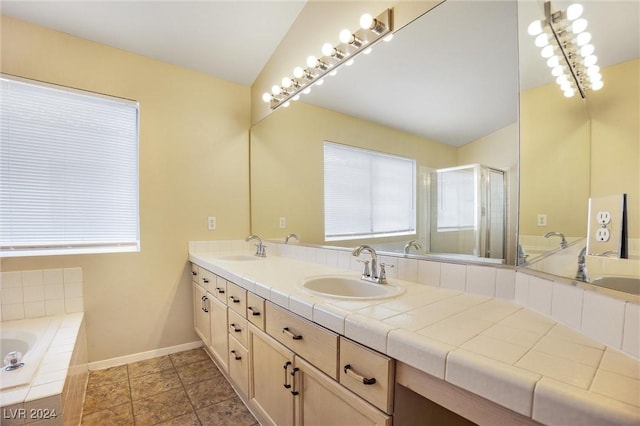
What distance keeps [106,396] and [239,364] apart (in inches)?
39.1

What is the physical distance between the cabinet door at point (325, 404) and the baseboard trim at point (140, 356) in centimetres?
175

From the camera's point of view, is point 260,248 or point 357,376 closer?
point 357,376

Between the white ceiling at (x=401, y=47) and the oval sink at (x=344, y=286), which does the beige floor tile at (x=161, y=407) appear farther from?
the white ceiling at (x=401, y=47)

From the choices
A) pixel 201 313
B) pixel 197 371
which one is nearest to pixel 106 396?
pixel 197 371

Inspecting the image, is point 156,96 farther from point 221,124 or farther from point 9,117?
point 9,117

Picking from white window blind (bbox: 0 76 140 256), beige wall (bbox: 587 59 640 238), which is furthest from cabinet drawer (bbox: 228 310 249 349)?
beige wall (bbox: 587 59 640 238)

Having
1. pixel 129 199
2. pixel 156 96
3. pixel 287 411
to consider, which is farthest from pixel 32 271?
pixel 287 411

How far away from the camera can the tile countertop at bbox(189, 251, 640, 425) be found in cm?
50

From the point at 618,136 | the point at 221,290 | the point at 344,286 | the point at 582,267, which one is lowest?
the point at 221,290

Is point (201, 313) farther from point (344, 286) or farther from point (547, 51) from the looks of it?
point (547, 51)

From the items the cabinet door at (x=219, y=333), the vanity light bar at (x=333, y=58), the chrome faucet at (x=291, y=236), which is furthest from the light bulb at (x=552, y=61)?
the cabinet door at (x=219, y=333)

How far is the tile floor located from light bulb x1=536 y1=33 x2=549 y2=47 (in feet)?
7.33

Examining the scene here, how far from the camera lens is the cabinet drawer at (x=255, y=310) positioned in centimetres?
137

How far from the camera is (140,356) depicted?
2.30 meters
